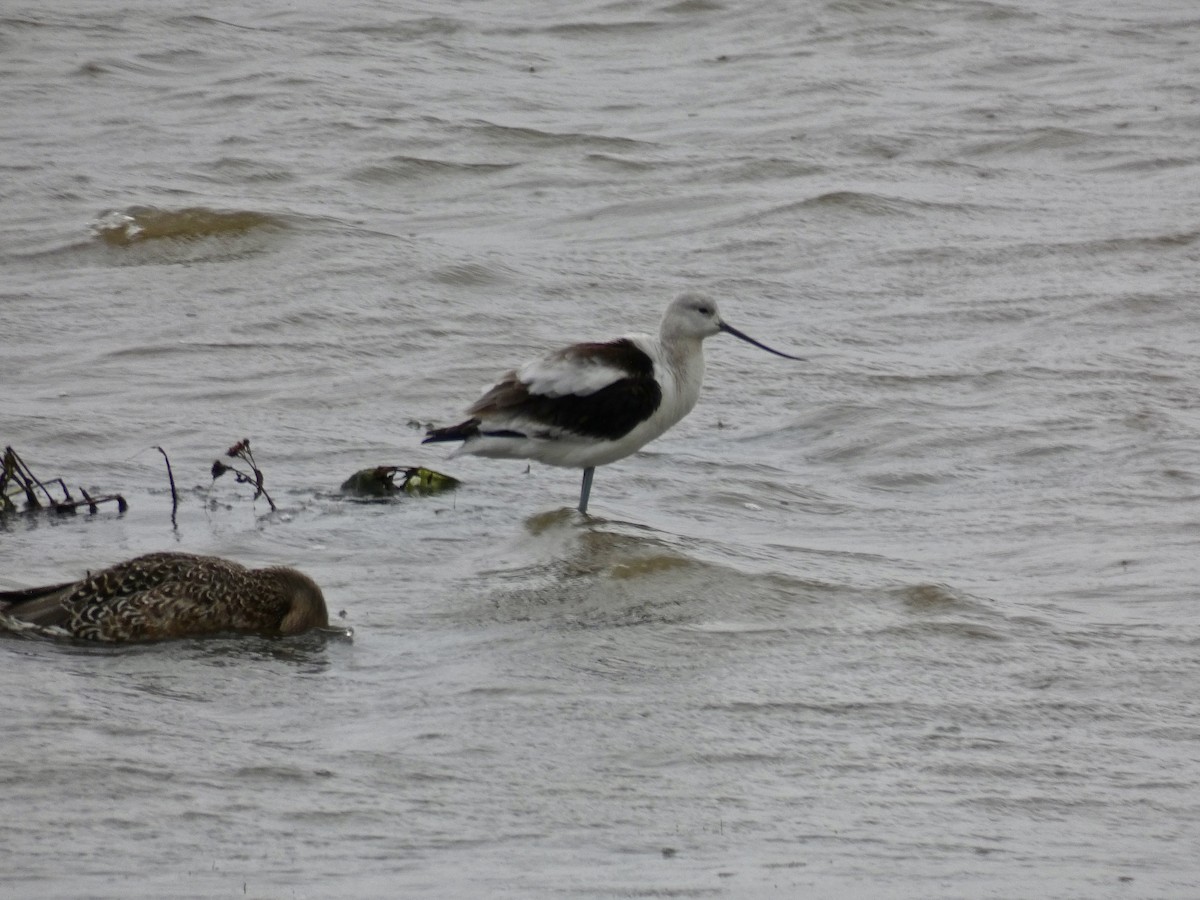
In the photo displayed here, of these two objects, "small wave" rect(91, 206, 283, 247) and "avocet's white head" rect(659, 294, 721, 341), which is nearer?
"avocet's white head" rect(659, 294, 721, 341)

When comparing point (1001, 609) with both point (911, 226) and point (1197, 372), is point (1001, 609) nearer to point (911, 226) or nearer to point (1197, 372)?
point (1197, 372)

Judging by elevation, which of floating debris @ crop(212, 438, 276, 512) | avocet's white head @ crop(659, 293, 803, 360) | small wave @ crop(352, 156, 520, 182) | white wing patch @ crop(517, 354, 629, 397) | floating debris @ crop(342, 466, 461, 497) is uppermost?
avocet's white head @ crop(659, 293, 803, 360)

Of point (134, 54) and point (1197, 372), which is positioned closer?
point (1197, 372)

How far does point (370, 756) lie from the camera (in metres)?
5.54

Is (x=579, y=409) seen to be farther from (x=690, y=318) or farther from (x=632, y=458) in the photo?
(x=632, y=458)

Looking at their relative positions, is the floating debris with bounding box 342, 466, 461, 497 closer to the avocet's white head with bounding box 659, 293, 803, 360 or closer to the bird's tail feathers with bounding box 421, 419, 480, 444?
the bird's tail feathers with bounding box 421, 419, 480, 444

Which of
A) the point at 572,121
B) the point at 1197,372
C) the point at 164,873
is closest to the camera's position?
the point at 164,873

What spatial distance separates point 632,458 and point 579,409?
1.31m

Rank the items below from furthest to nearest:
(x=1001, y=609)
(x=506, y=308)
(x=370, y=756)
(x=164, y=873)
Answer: (x=506, y=308)
(x=1001, y=609)
(x=370, y=756)
(x=164, y=873)

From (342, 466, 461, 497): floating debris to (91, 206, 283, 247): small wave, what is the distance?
16.7 ft

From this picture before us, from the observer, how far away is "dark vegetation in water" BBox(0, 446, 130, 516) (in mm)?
8008

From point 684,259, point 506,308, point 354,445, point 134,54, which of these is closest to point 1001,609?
point 354,445

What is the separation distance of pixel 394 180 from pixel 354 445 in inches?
238

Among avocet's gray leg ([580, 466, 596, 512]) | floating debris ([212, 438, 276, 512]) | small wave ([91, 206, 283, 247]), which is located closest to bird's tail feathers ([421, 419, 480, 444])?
avocet's gray leg ([580, 466, 596, 512])
